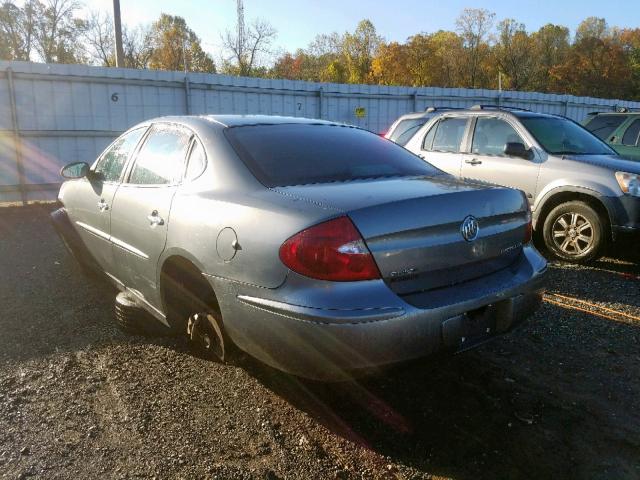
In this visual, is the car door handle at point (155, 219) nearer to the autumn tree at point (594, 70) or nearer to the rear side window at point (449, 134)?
the rear side window at point (449, 134)

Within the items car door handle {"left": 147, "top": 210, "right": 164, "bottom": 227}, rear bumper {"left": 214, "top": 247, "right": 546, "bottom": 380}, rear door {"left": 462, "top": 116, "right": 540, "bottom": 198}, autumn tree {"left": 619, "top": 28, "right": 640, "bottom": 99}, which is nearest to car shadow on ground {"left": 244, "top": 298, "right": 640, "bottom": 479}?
rear bumper {"left": 214, "top": 247, "right": 546, "bottom": 380}

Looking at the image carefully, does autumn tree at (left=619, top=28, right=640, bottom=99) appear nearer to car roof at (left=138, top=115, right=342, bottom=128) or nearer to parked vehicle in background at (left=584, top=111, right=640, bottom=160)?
parked vehicle in background at (left=584, top=111, right=640, bottom=160)

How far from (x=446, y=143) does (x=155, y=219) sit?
Result: 487 centimetres

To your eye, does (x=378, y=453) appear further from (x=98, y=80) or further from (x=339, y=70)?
(x=339, y=70)

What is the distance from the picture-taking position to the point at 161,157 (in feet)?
11.3

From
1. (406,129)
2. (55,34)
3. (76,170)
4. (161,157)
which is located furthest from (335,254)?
(55,34)

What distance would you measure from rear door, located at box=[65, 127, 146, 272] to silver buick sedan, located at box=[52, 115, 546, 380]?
23 cm

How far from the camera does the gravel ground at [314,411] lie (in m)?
2.36

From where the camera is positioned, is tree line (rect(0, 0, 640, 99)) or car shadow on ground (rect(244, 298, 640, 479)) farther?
tree line (rect(0, 0, 640, 99))

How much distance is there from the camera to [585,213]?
5.64 m

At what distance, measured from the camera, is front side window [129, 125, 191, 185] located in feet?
10.6

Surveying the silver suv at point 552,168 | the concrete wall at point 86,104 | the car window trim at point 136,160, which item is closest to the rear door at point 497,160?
the silver suv at point 552,168

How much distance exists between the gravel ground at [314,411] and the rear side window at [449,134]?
3393mm

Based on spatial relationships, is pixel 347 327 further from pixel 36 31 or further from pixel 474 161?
pixel 36 31
